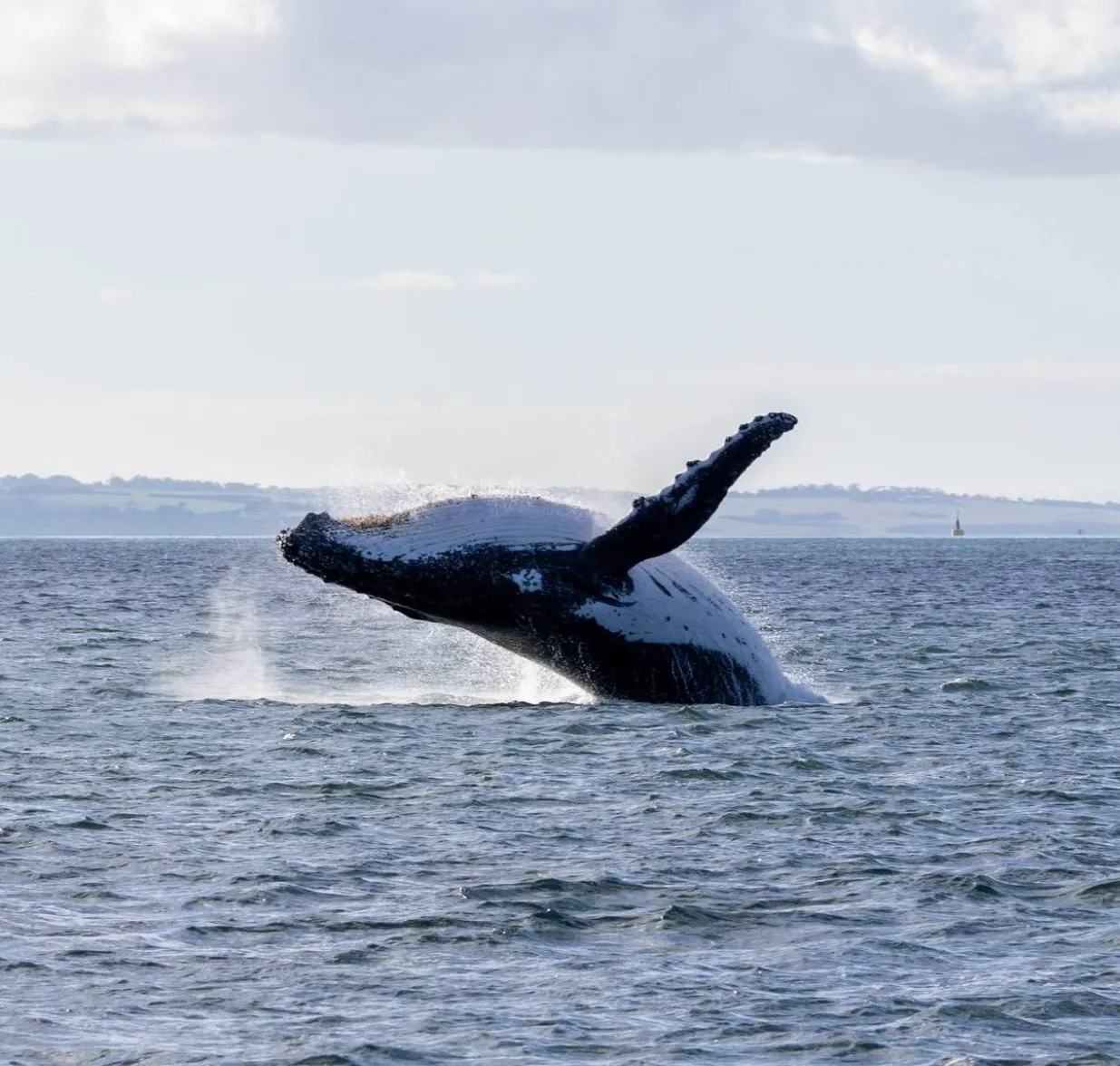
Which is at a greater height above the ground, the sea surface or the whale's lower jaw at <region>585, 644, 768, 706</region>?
the whale's lower jaw at <region>585, 644, 768, 706</region>

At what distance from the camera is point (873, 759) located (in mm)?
18328

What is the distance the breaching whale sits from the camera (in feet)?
53.2

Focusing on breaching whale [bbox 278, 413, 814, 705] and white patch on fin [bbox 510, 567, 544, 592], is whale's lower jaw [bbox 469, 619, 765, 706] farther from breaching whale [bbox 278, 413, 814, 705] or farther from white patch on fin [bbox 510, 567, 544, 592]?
white patch on fin [bbox 510, 567, 544, 592]

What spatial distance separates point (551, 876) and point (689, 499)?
385 cm

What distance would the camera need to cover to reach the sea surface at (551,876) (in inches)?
399

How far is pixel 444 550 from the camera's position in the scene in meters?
16.9

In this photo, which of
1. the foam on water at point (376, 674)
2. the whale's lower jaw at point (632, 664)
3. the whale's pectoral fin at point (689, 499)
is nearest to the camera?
the whale's pectoral fin at point (689, 499)

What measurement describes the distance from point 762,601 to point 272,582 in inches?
1126

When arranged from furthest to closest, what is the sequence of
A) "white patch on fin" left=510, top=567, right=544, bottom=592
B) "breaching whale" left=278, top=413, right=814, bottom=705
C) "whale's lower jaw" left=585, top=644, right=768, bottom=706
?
1. "whale's lower jaw" left=585, top=644, right=768, bottom=706
2. "white patch on fin" left=510, top=567, right=544, bottom=592
3. "breaching whale" left=278, top=413, right=814, bottom=705

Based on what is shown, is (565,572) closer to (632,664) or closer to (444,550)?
(444,550)

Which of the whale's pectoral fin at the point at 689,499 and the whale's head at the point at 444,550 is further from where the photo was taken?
the whale's head at the point at 444,550

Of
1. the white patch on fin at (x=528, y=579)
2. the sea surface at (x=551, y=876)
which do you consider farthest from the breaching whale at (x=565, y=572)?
the sea surface at (x=551, y=876)

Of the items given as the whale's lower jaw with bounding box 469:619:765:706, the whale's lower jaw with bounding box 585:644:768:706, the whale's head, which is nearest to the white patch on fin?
the whale's head

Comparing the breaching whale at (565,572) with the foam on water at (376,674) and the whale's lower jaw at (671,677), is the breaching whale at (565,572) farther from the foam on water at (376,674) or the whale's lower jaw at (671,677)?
the foam on water at (376,674)
